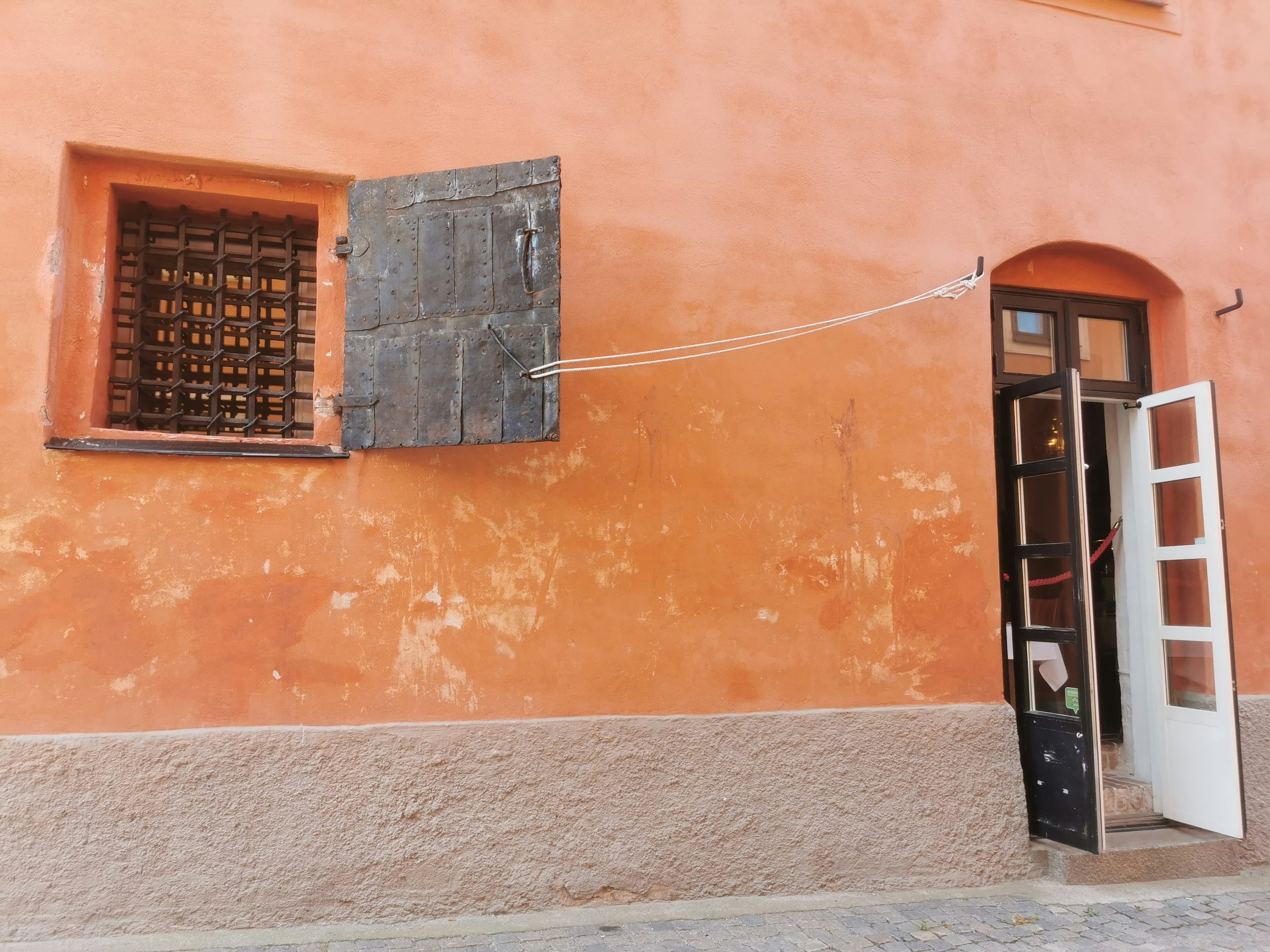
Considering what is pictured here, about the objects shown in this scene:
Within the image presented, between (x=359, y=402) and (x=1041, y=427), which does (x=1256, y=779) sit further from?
(x=359, y=402)

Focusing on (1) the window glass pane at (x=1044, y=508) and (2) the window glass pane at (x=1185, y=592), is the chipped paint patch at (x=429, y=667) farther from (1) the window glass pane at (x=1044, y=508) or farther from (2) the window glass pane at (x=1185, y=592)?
(2) the window glass pane at (x=1185, y=592)

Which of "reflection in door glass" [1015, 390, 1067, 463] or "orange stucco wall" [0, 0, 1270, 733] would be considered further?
"reflection in door glass" [1015, 390, 1067, 463]

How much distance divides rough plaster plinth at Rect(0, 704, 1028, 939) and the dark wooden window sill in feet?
4.04

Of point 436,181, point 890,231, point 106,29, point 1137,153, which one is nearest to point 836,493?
point 890,231

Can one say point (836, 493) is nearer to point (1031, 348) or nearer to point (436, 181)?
point (1031, 348)

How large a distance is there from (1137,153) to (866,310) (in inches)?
87.3

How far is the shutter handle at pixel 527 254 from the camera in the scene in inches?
166

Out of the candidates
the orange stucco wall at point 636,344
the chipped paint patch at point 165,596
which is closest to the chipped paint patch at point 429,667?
the orange stucco wall at point 636,344

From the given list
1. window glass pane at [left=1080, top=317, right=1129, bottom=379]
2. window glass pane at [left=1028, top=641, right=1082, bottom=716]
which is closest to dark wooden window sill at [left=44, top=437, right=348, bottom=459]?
window glass pane at [left=1028, top=641, right=1082, bottom=716]

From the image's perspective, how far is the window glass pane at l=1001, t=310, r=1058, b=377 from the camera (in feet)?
18.9

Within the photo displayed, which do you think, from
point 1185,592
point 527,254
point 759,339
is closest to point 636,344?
point 759,339

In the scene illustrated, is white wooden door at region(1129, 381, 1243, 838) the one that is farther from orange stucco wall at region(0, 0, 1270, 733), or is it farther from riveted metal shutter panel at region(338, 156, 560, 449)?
riveted metal shutter panel at region(338, 156, 560, 449)

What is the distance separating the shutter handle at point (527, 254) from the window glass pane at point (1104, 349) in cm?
365

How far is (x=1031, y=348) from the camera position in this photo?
19.1 feet
